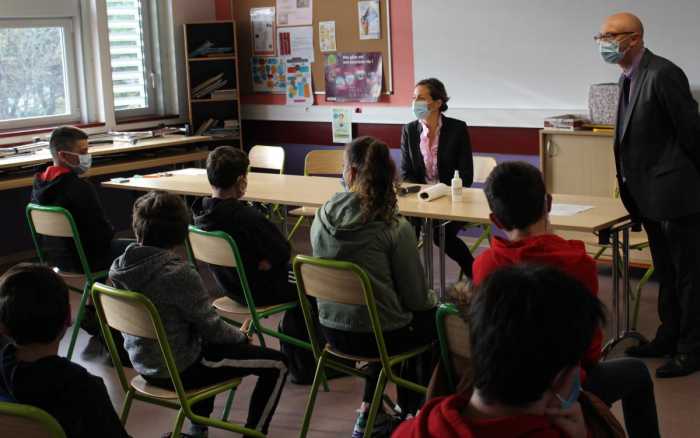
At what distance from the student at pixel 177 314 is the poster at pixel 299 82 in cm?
444

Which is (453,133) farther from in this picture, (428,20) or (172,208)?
(172,208)

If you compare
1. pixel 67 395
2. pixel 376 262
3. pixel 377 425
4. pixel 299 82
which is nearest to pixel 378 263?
pixel 376 262

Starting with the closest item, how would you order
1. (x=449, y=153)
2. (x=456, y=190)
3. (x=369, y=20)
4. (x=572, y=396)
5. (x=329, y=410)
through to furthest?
(x=572, y=396) < (x=329, y=410) < (x=456, y=190) < (x=449, y=153) < (x=369, y=20)

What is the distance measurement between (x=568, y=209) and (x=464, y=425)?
2808 millimetres

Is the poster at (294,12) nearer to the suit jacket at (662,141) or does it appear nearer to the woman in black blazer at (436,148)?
the woman in black blazer at (436,148)

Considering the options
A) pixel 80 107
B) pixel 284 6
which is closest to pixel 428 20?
pixel 284 6

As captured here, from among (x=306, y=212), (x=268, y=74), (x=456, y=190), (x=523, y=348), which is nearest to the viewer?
(x=523, y=348)

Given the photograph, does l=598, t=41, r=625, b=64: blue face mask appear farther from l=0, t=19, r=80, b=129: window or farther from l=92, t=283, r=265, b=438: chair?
l=0, t=19, r=80, b=129: window

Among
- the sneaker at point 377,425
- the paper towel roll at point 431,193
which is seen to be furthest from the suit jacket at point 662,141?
the sneaker at point 377,425

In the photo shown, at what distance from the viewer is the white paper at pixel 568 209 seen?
13.4 ft

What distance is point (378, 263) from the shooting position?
10.5 feet

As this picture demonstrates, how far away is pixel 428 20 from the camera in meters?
6.65

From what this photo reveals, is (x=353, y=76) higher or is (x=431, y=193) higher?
(x=353, y=76)

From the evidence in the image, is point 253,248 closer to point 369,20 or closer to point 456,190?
point 456,190
